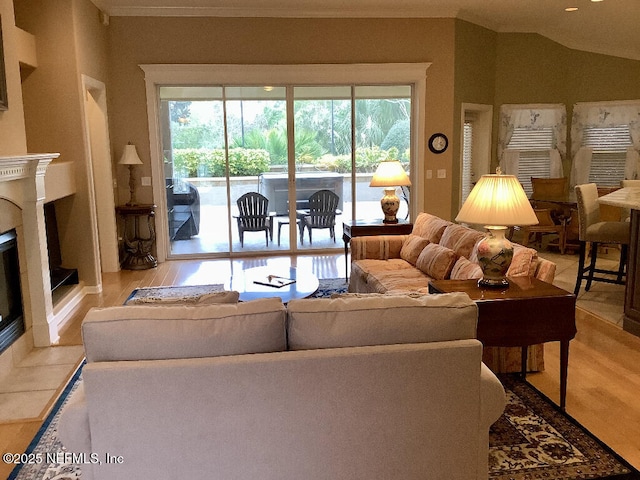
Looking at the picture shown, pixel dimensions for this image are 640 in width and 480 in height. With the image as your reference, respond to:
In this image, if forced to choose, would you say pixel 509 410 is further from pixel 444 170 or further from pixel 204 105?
pixel 204 105

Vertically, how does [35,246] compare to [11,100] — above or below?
below

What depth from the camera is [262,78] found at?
7.06 metres

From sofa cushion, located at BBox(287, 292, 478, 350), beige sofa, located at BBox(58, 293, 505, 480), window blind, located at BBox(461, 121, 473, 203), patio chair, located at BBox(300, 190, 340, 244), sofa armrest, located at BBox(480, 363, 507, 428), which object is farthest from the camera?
window blind, located at BBox(461, 121, 473, 203)

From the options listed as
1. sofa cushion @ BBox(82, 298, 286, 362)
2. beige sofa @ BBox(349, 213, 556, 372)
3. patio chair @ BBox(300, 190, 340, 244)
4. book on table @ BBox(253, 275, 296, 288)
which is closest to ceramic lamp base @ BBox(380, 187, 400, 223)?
beige sofa @ BBox(349, 213, 556, 372)

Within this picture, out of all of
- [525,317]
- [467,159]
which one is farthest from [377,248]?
[467,159]

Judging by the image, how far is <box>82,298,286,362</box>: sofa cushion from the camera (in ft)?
6.34

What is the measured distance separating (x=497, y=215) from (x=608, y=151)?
237 inches

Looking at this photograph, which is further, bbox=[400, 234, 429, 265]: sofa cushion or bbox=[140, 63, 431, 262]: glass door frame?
bbox=[140, 63, 431, 262]: glass door frame

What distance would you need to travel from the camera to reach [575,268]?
646cm

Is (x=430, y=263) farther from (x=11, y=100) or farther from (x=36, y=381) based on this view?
(x=11, y=100)

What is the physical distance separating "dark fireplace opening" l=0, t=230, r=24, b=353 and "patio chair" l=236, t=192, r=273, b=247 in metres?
3.63

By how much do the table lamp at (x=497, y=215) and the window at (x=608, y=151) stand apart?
5817mm

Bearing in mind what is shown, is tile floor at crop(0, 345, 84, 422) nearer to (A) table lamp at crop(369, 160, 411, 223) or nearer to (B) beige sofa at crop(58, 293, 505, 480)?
(B) beige sofa at crop(58, 293, 505, 480)

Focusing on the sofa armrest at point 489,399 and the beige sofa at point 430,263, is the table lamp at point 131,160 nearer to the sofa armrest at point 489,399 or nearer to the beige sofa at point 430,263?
the beige sofa at point 430,263
